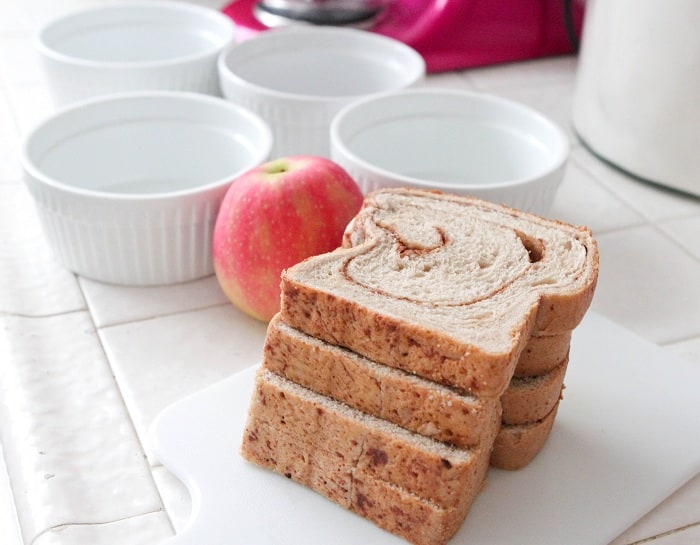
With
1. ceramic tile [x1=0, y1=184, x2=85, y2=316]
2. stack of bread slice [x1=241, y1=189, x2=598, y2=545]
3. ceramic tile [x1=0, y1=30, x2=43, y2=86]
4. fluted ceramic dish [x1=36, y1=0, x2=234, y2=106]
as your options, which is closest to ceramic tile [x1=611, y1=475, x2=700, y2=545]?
stack of bread slice [x1=241, y1=189, x2=598, y2=545]

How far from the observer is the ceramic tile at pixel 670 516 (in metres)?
0.82

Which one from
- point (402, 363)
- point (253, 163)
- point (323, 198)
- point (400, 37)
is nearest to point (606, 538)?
point (402, 363)

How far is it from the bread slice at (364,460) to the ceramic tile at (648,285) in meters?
0.35

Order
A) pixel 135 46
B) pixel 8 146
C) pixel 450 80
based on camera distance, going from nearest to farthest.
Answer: pixel 8 146, pixel 135 46, pixel 450 80

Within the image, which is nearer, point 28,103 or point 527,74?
point 28,103

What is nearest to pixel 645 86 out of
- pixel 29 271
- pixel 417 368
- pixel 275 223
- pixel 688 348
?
pixel 688 348

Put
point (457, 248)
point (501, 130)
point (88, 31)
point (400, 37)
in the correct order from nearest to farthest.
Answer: point (457, 248) < point (501, 130) < point (88, 31) < point (400, 37)

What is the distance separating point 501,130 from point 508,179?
2.5 inches

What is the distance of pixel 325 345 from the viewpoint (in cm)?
80

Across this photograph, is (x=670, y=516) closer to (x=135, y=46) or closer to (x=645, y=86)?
(x=645, y=86)

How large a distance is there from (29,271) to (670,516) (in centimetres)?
75

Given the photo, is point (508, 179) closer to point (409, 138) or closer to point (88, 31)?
point (409, 138)

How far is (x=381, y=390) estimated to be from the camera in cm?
78

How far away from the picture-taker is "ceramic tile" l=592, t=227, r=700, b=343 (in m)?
1.09
